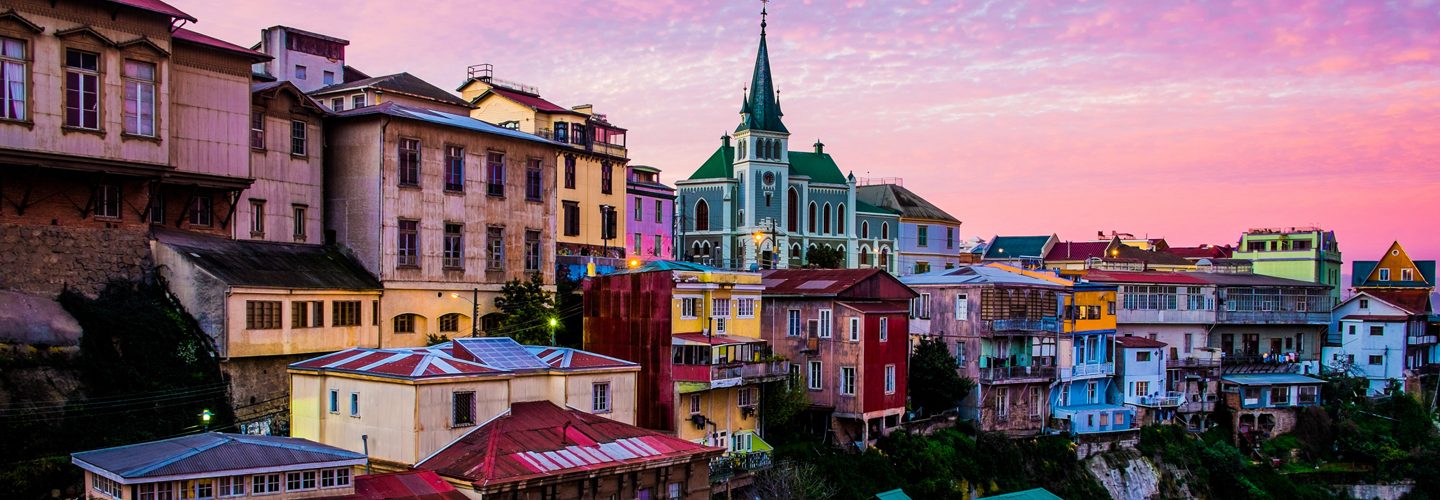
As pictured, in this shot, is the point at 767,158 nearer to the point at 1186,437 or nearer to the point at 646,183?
the point at 646,183

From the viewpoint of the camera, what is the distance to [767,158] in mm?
91188

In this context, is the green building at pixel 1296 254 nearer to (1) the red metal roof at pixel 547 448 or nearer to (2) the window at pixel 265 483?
(1) the red metal roof at pixel 547 448

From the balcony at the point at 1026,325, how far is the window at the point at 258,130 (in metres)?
30.3

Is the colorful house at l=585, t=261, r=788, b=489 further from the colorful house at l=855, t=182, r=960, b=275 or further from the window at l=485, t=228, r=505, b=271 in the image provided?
the colorful house at l=855, t=182, r=960, b=275

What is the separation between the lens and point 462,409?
105 feet

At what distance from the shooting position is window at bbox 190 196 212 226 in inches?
1464

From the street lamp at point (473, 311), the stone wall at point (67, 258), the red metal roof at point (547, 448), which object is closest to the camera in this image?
the red metal roof at point (547, 448)

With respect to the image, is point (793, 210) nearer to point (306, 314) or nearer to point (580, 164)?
point (580, 164)

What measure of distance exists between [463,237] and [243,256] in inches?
325

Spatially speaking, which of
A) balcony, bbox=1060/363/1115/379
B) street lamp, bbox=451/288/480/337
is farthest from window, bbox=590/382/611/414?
balcony, bbox=1060/363/1115/379

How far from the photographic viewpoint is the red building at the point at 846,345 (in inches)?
1775

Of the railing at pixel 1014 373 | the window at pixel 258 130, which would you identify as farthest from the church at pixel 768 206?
the window at pixel 258 130

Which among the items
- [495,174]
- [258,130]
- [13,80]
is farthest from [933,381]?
[13,80]

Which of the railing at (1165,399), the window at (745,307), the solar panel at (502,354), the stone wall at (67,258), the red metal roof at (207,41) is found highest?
the red metal roof at (207,41)
